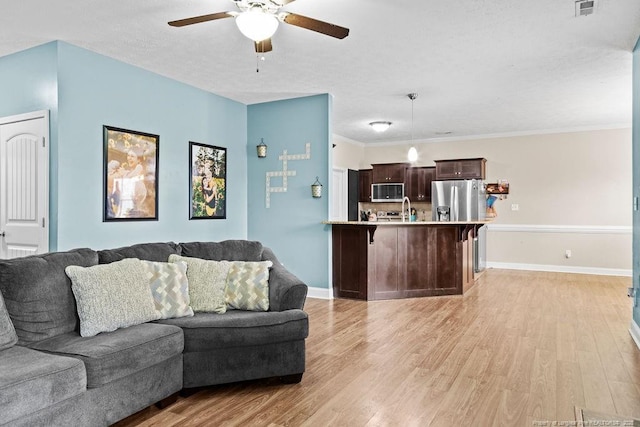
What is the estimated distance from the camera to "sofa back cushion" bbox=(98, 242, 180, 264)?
2918mm

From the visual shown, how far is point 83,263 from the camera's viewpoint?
2.69 meters

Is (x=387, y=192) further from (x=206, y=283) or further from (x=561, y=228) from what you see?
(x=206, y=283)

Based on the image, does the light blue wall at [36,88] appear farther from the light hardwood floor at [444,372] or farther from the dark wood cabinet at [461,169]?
the dark wood cabinet at [461,169]

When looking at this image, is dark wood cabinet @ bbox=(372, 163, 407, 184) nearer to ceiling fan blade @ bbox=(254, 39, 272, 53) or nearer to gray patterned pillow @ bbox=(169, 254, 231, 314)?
ceiling fan blade @ bbox=(254, 39, 272, 53)

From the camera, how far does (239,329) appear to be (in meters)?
2.67

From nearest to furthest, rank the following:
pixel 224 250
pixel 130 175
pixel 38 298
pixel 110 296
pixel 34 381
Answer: pixel 34 381 < pixel 38 298 < pixel 110 296 < pixel 224 250 < pixel 130 175

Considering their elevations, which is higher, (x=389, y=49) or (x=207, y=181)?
(x=389, y=49)

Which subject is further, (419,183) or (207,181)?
(419,183)

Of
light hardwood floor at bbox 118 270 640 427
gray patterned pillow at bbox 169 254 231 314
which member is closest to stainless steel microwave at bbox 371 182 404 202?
Result: light hardwood floor at bbox 118 270 640 427

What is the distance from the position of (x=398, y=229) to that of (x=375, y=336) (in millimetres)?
1960

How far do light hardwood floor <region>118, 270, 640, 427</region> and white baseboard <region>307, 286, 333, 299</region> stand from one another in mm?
458

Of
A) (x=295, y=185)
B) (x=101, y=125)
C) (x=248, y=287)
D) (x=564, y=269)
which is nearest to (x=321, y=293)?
(x=295, y=185)

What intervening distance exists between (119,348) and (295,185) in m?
3.86

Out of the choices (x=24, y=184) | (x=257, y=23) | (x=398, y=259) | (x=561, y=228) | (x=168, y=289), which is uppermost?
(x=257, y=23)
